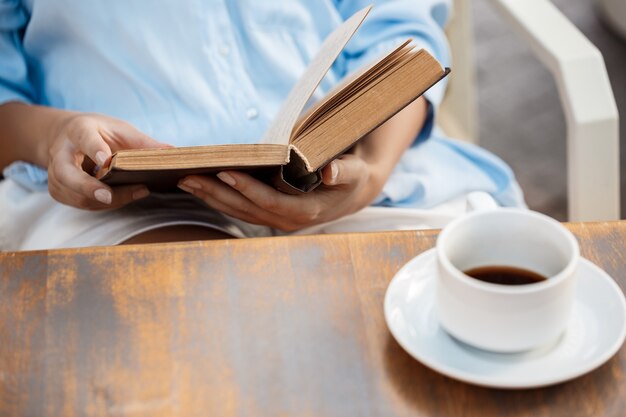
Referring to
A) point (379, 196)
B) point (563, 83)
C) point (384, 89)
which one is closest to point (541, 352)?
point (384, 89)

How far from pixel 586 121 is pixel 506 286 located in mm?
540

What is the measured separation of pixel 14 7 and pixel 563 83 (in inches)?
25.5

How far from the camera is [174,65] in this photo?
3.51 ft

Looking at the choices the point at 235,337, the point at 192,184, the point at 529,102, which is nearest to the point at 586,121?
the point at 192,184

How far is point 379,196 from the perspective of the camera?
1.06 m

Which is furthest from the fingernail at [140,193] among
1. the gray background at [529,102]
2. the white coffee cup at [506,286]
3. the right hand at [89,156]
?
the gray background at [529,102]

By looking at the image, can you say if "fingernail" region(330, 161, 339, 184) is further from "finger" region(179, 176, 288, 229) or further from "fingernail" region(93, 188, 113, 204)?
"fingernail" region(93, 188, 113, 204)

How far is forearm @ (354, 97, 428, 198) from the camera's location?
3.32 ft

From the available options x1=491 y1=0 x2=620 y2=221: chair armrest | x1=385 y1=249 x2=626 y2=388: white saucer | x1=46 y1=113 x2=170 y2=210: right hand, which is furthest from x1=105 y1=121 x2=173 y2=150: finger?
x1=491 y1=0 x2=620 y2=221: chair armrest

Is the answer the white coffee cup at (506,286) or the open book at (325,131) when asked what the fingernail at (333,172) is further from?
the white coffee cup at (506,286)

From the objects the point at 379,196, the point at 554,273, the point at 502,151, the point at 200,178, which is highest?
the point at 554,273

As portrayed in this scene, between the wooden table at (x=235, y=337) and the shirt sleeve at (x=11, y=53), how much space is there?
395 mm

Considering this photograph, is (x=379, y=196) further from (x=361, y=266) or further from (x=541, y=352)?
(x=541, y=352)

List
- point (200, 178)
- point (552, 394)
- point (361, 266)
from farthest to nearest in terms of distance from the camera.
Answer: point (200, 178) → point (361, 266) → point (552, 394)
